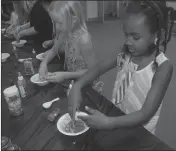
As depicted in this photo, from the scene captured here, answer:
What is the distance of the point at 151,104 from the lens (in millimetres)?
577

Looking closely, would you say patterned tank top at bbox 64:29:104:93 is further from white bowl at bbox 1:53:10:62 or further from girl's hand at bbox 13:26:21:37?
girl's hand at bbox 13:26:21:37

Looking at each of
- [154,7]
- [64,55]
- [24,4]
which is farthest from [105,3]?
[64,55]

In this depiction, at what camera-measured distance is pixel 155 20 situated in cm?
53

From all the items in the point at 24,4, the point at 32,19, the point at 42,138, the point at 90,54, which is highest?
the point at 24,4

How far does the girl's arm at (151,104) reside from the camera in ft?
1.81

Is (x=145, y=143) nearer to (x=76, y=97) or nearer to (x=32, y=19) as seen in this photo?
(x=76, y=97)

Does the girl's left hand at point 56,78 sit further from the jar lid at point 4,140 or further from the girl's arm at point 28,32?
the girl's arm at point 28,32

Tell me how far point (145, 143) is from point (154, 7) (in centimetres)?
35

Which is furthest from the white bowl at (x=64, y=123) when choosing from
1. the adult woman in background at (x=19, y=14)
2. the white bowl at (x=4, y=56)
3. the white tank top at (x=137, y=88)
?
the white bowl at (x=4, y=56)

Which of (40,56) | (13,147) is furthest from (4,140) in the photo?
(40,56)

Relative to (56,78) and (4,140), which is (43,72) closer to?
(56,78)

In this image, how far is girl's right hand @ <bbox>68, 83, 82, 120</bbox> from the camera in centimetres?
62

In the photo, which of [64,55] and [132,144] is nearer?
[132,144]

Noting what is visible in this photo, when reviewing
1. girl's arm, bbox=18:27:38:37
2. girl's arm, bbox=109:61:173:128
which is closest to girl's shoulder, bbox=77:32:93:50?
girl's arm, bbox=109:61:173:128
